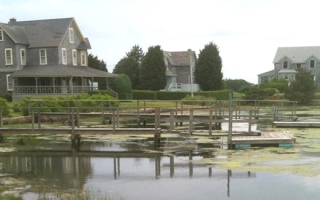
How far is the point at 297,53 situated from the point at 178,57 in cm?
2188

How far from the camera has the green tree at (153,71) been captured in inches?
2037

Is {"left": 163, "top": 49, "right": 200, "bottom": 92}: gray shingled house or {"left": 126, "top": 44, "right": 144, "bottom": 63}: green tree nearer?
{"left": 163, "top": 49, "right": 200, "bottom": 92}: gray shingled house

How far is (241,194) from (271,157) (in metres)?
4.33

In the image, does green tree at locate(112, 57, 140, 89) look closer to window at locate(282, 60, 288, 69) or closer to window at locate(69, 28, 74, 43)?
window at locate(69, 28, 74, 43)

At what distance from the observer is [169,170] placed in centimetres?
1150

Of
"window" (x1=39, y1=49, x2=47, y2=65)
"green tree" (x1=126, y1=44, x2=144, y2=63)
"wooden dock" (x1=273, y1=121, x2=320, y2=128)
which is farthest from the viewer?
"green tree" (x1=126, y1=44, x2=144, y2=63)

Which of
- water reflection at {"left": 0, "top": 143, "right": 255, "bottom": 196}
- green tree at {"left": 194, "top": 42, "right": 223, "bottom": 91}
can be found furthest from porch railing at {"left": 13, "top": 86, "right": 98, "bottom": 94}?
water reflection at {"left": 0, "top": 143, "right": 255, "bottom": 196}

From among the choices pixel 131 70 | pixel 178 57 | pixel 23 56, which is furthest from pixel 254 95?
pixel 23 56

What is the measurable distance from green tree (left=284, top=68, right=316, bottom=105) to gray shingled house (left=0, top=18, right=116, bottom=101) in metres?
21.9

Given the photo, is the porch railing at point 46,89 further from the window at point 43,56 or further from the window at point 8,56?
the window at point 8,56

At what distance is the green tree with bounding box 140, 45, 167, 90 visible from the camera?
170 ft

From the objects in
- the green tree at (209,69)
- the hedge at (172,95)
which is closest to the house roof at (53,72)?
the hedge at (172,95)

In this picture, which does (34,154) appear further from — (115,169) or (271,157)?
(271,157)

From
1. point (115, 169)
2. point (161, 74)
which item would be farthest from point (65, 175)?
point (161, 74)
